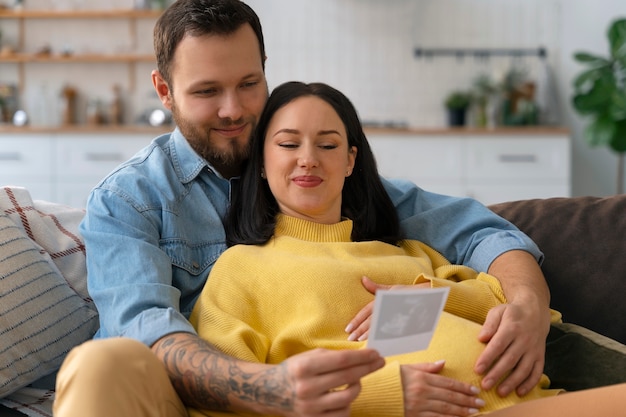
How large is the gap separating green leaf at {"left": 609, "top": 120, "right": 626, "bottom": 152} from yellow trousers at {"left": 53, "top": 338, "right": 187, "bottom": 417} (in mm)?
4873

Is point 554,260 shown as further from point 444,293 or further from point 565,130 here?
point 565,130

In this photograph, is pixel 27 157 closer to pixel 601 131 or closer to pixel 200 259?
Answer: pixel 601 131

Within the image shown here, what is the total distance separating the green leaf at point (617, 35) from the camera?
19.1 feet

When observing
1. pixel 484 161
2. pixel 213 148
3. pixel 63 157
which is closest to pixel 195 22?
pixel 213 148

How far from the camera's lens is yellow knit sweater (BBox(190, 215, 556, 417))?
1658 millimetres

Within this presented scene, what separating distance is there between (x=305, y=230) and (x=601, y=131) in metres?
4.29

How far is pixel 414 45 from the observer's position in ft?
21.4

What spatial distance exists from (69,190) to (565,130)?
10.4 ft

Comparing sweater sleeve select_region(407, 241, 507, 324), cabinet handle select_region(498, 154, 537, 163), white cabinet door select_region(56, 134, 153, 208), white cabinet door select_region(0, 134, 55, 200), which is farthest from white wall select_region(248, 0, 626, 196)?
sweater sleeve select_region(407, 241, 507, 324)

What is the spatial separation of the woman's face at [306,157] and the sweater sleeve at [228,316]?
0.67ft

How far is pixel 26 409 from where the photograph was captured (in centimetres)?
181

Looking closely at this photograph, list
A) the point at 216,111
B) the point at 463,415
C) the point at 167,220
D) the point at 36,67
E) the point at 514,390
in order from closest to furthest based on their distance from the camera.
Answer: the point at 463,415 → the point at 514,390 → the point at 167,220 → the point at 216,111 → the point at 36,67

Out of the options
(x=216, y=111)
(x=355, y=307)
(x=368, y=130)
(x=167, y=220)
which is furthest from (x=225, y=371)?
(x=368, y=130)

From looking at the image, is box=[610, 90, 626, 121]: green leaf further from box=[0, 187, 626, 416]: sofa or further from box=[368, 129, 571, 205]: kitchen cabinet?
box=[0, 187, 626, 416]: sofa
